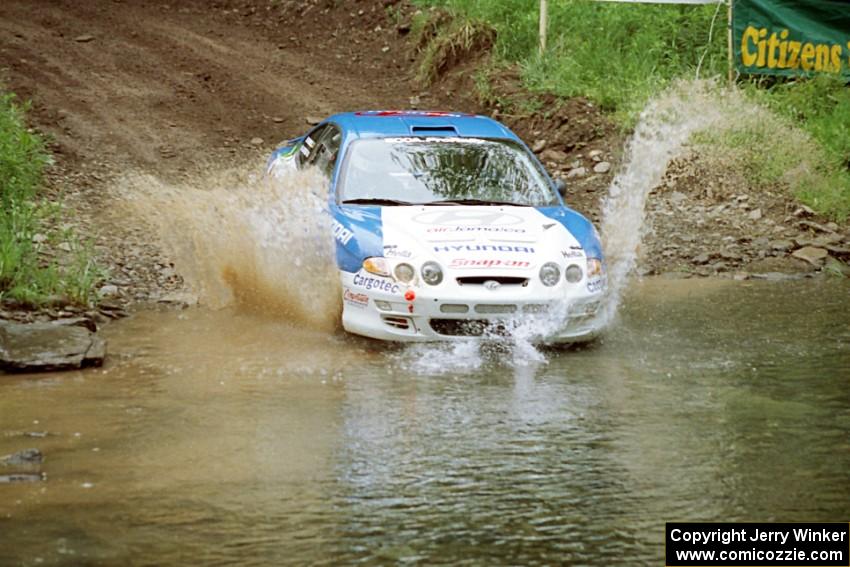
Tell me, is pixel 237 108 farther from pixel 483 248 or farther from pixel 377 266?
pixel 483 248

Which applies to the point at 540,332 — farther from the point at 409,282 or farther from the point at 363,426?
the point at 363,426

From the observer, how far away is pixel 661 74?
17688 millimetres

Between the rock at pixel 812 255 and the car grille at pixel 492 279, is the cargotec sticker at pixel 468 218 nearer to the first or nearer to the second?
the car grille at pixel 492 279

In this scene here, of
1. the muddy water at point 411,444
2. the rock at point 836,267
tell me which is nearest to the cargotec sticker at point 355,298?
the muddy water at point 411,444

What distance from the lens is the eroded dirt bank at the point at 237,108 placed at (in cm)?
1327

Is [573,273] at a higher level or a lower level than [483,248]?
lower

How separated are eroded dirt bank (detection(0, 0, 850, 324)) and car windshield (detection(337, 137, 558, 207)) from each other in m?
1.91

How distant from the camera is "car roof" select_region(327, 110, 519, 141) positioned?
10984 millimetres

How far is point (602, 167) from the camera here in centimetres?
1550

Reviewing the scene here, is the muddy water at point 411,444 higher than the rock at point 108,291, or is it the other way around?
the rock at point 108,291

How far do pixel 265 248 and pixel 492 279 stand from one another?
7.33 ft

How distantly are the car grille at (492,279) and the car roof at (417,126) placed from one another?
2136 mm

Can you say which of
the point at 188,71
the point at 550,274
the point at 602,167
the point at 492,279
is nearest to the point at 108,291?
the point at 492,279

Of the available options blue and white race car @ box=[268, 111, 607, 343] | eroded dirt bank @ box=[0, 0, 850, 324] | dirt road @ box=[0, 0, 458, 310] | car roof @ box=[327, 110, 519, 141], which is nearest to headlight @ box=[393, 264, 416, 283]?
blue and white race car @ box=[268, 111, 607, 343]
